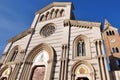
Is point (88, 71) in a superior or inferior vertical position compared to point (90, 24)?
inferior

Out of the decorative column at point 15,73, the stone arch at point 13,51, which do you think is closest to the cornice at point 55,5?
the stone arch at point 13,51

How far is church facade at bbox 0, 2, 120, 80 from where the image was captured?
11055 mm

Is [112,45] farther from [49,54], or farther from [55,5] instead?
A: [49,54]

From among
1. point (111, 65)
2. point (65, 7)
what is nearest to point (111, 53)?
point (111, 65)

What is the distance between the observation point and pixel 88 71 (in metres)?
10.9

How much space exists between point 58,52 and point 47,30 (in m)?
4.53

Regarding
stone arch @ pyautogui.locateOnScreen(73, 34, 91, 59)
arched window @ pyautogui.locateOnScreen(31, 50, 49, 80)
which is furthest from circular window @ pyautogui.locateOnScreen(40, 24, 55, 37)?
stone arch @ pyautogui.locateOnScreen(73, 34, 91, 59)

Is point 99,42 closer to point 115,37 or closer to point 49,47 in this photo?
point 49,47

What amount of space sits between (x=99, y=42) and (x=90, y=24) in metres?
2.81

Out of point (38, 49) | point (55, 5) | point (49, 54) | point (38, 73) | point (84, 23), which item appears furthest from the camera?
point (55, 5)

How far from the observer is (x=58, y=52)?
13.1 m

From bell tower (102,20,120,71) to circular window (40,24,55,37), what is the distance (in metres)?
17.6

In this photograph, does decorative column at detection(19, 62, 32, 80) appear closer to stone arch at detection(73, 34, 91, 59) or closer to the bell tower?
Answer: stone arch at detection(73, 34, 91, 59)

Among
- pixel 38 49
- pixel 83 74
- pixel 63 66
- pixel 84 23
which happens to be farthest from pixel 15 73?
pixel 84 23
